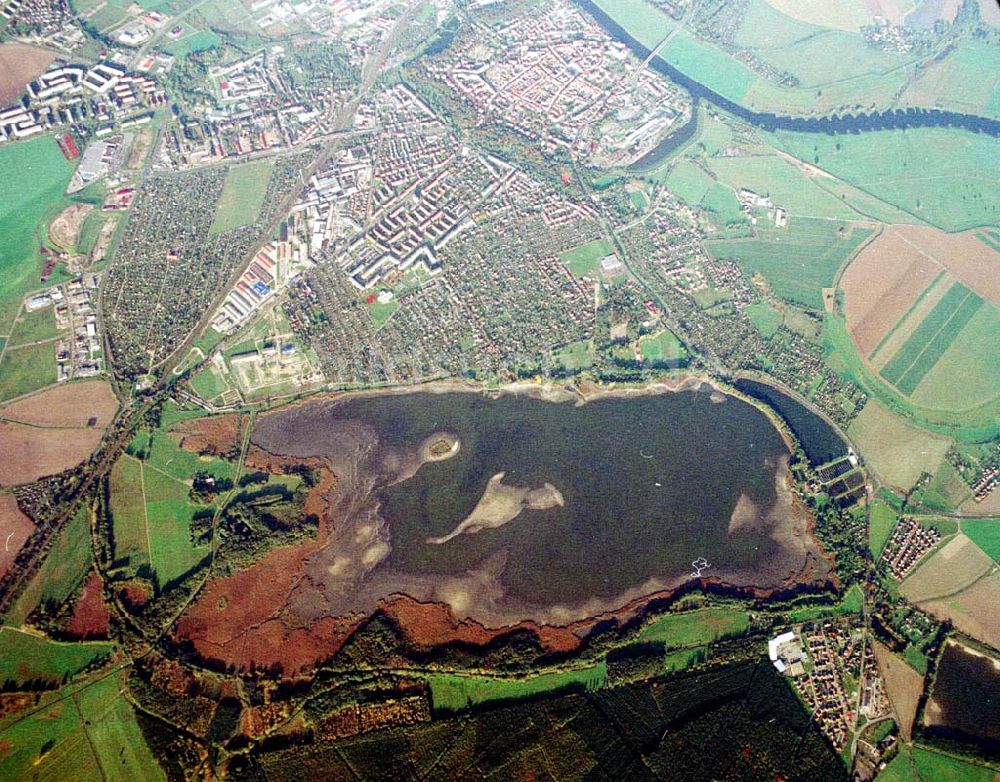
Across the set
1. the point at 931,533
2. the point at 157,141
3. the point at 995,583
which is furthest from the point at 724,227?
the point at 157,141

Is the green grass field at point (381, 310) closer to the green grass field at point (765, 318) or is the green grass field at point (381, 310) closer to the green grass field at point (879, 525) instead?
the green grass field at point (765, 318)

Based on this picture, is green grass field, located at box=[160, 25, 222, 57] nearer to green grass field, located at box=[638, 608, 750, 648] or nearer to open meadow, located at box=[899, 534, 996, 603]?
green grass field, located at box=[638, 608, 750, 648]

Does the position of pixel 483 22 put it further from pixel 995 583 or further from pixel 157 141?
pixel 995 583

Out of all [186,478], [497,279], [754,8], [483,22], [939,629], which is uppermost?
[754,8]

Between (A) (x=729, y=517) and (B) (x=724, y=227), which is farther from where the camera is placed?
(B) (x=724, y=227)

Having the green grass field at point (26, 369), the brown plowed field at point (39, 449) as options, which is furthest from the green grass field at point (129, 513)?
the green grass field at point (26, 369)
